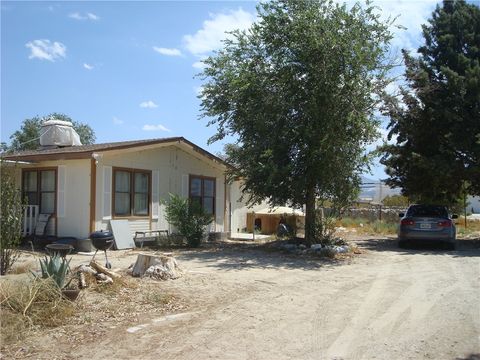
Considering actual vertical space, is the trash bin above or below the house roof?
below

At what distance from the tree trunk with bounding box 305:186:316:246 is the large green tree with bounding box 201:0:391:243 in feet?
0.10

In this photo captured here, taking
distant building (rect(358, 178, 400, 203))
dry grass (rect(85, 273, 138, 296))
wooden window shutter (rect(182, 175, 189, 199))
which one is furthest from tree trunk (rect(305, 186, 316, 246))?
distant building (rect(358, 178, 400, 203))

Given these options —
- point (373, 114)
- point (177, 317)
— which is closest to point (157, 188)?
point (373, 114)

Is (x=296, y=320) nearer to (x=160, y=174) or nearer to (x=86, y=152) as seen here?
(x=86, y=152)

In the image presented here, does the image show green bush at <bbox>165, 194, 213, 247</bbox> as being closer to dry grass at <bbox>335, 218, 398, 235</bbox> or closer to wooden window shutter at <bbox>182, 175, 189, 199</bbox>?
wooden window shutter at <bbox>182, 175, 189, 199</bbox>

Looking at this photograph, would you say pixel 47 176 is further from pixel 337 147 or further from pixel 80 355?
pixel 80 355

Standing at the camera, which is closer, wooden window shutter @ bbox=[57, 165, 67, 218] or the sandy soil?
the sandy soil

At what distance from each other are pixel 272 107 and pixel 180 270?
6584mm

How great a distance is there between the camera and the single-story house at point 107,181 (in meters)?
15.3

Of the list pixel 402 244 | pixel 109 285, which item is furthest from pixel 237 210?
pixel 109 285

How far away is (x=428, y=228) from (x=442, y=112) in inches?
160

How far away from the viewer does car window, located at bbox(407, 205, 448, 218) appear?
16.8m

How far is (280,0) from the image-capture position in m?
15.1

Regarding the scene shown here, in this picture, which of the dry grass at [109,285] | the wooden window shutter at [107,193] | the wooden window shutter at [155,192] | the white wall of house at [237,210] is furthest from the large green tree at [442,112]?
the dry grass at [109,285]
